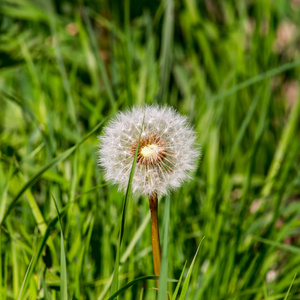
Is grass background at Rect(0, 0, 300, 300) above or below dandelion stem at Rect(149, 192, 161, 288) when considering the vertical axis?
above

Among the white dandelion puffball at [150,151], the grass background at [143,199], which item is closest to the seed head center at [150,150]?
the white dandelion puffball at [150,151]

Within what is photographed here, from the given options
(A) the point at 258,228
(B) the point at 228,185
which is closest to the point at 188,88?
(B) the point at 228,185

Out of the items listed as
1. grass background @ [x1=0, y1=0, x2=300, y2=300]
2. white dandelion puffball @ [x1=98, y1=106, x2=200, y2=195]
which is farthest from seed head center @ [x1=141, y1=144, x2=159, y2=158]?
grass background @ [x1=0, y1=0, x2=300, y2=300]

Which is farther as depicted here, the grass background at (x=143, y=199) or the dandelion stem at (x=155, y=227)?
the grass background at (x=143, y=199)

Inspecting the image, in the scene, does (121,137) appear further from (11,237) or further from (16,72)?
(16,72)

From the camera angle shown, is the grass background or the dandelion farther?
the grass background

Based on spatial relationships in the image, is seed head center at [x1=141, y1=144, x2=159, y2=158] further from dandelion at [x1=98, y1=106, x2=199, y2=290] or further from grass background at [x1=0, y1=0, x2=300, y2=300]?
grass background at [x1=0, y1=0, x2=300, y2=300]

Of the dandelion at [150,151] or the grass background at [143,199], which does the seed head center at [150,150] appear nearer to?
the dandelion at [150,151]
